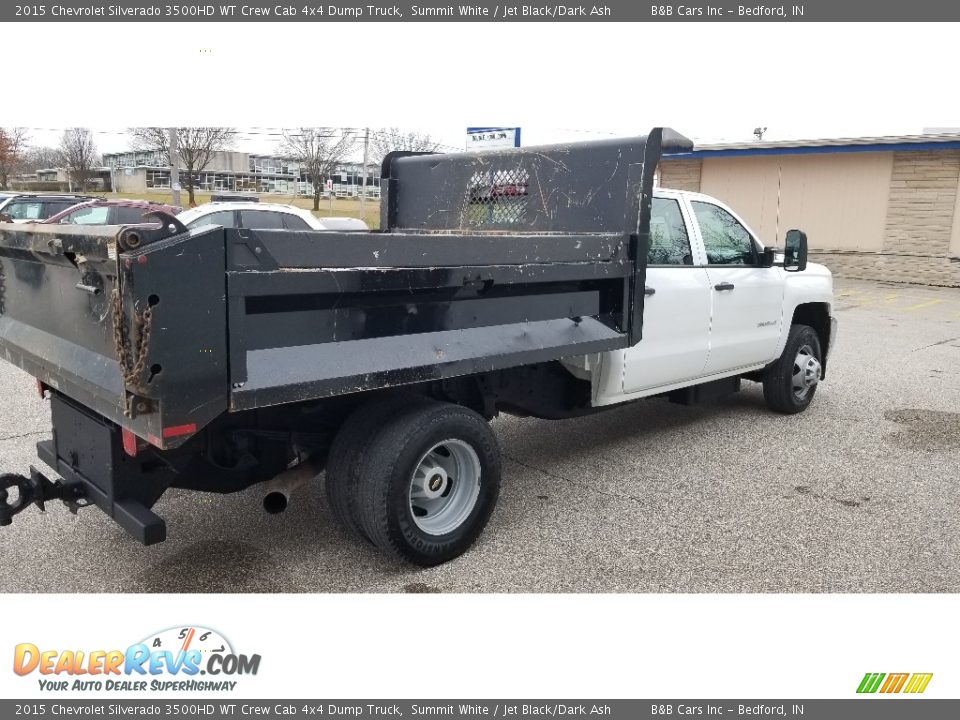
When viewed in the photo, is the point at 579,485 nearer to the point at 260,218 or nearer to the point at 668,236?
the point at 668,236

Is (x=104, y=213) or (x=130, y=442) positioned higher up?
(x=104, y=213)

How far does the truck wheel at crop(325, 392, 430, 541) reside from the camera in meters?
3.68

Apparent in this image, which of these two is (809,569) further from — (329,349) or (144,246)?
(144,246)

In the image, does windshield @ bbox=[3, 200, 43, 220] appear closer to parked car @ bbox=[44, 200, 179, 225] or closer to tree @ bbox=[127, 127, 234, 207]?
parked car @ bbox=[44, 200, 179, 225]

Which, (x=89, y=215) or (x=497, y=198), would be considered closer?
(x=497, y=198)

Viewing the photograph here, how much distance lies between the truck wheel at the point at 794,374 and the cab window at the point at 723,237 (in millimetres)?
1037

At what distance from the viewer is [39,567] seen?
379 centimetres

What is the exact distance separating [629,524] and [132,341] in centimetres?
288

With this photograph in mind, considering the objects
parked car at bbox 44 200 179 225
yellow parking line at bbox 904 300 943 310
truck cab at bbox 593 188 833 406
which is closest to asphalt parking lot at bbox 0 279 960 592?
truck cab at bbox 593 188 833 406

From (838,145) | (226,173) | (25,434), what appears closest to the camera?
(25,434)

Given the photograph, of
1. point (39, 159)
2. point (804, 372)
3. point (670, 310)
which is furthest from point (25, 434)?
point (39, 159)

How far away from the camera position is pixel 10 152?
45156 mm

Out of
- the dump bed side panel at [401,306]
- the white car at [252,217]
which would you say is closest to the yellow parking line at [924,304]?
the white car at [252,217]

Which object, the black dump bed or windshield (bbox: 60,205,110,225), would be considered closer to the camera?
the black dump bed
